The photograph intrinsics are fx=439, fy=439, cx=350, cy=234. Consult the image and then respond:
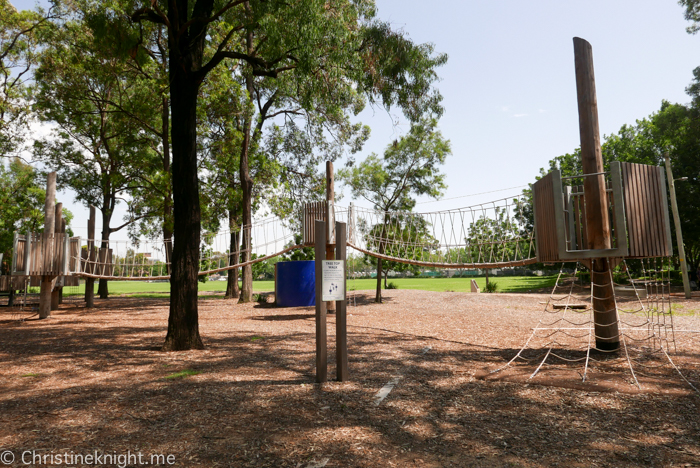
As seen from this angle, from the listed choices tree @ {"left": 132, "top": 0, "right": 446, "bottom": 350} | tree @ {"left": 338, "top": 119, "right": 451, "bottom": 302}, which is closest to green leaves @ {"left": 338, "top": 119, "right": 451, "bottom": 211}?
tree @ {"left": 338, "top": 119, "right": 451, "bottom": 302}

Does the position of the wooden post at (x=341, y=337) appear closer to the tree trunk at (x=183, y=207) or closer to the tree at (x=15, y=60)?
the tree trunk at (x=183, y=207)

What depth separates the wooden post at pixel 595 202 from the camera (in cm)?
643

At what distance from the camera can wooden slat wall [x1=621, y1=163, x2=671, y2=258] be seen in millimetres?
5957

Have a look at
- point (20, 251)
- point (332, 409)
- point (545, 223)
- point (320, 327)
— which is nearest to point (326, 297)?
point (320, 327)

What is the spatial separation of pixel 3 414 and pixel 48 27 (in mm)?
17572

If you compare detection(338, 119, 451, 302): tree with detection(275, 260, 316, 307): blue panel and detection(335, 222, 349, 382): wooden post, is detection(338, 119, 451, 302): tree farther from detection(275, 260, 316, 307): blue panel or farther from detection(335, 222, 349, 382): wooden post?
detection(335, 222, 349, 382): wooden post

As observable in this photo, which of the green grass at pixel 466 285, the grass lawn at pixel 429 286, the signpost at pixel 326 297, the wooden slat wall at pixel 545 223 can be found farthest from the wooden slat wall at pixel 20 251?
the green grass at pixel 466 285

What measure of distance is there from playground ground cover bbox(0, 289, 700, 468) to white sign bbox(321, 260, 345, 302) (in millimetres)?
1039

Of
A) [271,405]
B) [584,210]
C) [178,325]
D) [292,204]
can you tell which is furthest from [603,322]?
[292,204]

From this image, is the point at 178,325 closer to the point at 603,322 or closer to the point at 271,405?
→ the point at 271,405

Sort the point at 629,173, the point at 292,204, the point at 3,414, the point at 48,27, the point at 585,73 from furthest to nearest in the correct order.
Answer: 1. the point at 292,204
2. the point at 48,27
3. the point at 585,73
4. the point at 629,173
5. the point at 3,414

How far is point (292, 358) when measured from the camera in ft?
22.2

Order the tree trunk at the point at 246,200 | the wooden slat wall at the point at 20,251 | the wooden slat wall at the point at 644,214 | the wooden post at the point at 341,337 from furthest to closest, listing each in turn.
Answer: the tree trunk at the point at 246,200, the wooden slat wall at the point at 20,251, the wooden slat wall at the point at 644,214, the wooden post at the point at 341,337

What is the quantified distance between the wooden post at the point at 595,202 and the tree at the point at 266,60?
12.1 feet
